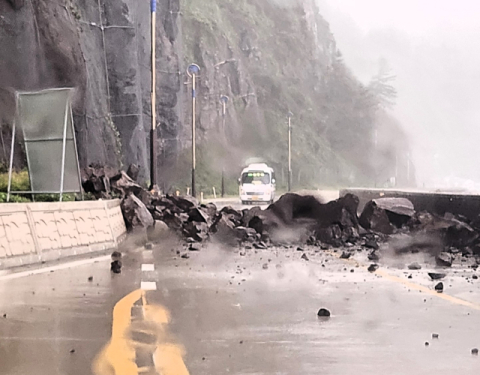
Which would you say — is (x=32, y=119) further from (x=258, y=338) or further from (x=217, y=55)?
(x=217, y=55)

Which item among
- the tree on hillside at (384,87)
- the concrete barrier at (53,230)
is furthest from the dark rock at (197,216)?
the tree on hillside at (384,87)

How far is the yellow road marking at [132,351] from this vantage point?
6.65m

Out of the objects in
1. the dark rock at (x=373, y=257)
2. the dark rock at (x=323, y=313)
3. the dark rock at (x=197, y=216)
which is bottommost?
the dark rock at (x=197, y=216)

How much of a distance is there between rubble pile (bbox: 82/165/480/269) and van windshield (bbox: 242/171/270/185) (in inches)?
1372

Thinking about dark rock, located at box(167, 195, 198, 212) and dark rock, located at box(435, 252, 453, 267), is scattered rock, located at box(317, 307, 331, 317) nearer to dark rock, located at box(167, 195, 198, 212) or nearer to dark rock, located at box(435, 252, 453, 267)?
dark rock, located at box(435, 252, 453, 267)

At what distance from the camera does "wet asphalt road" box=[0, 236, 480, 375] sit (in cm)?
702

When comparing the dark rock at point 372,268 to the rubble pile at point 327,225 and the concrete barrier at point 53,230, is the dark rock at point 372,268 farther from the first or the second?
the concrete barrier at point 53,230

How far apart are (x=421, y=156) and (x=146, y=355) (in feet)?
533

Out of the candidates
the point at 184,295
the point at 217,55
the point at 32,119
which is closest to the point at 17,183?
the point at 32,119

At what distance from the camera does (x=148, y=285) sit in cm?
1284

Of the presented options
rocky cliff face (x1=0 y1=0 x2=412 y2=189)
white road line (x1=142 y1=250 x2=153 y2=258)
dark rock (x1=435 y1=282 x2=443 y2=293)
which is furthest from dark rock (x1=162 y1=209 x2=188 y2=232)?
dark rock (x1=435 y1=282 x2=443 y2=293)

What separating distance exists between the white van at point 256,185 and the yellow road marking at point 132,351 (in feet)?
173

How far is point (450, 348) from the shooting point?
765 centimetres

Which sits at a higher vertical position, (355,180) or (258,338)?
(258,338)
